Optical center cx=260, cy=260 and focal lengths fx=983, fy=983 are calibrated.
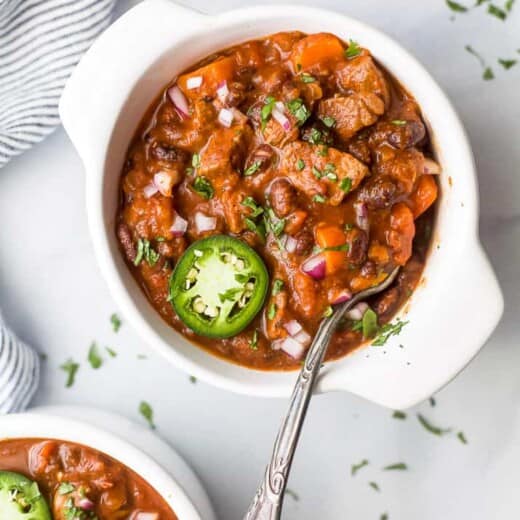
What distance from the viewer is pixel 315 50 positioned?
305 centimetres

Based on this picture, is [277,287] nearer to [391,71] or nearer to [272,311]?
[272,311]

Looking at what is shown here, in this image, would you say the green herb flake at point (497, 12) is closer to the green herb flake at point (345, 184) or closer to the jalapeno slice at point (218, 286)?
the green herb flake at point (345, 184)

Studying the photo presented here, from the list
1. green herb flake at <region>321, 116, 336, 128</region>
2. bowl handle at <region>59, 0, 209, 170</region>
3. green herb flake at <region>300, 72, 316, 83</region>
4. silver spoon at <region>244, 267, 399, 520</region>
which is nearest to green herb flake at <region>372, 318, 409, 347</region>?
silver spoon at <region>244, 267, 399, 520</region>

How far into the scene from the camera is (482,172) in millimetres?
3588

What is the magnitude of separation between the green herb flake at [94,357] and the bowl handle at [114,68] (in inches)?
35.7

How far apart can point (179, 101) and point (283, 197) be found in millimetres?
470

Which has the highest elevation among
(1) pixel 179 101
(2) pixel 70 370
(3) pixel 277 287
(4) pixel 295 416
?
(1) pixel 179 101

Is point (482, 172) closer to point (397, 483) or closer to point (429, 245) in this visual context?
point (429, 245)

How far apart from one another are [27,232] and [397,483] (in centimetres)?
168

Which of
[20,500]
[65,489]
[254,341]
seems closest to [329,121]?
[254,341]

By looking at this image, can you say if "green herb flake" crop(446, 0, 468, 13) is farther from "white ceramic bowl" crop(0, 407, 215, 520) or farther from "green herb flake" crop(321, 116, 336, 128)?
"white ceramic bowl" crop(0, 407, 215, 520)

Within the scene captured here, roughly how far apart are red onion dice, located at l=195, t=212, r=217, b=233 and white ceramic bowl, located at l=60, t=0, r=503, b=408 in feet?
0.93

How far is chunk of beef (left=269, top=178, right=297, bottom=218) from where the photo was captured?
9.99 feet

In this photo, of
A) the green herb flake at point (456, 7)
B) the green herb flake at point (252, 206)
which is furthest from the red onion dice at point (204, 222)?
the green herb flake at point (456, 7)
